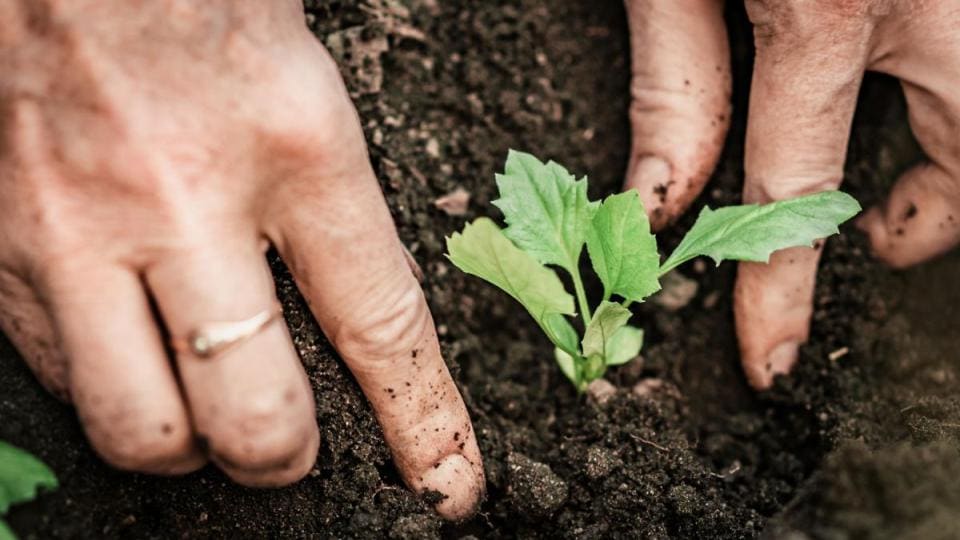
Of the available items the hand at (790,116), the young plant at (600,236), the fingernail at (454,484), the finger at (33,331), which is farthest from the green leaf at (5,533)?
the hand at (790,116)

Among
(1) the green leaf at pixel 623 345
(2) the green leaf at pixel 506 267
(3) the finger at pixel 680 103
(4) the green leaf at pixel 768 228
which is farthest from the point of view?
Result: (3) the finger at pixel 680 103

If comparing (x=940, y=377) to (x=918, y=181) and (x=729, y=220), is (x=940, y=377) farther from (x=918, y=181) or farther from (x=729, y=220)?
(x=729, y=220)

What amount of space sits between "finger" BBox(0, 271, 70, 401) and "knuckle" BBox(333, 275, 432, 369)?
473mm

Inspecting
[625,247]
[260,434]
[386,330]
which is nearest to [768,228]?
[625,247]

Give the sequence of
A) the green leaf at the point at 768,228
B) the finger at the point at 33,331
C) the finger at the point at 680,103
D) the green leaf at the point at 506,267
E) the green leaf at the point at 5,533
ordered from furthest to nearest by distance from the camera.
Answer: the finger at the point at 680,103, the green leaf at the point at 768,228, the green leaf at the point at 506,267, the finger at the point at 33,331, the green leaf at the point at 5,533

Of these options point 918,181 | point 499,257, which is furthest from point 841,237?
point 499,257

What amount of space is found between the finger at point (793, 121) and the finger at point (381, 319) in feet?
2.62

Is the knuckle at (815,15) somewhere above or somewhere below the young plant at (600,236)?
above

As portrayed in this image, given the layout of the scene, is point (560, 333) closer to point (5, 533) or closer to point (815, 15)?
point (815, 15)

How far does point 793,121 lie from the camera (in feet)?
6.10

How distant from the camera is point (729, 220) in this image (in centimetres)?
173

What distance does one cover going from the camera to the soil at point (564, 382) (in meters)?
1.51

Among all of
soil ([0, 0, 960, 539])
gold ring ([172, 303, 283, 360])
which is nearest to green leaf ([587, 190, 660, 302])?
soil ([0, 0, 960, 539])

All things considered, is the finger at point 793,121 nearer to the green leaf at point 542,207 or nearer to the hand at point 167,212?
the green leaf at point 542,207
